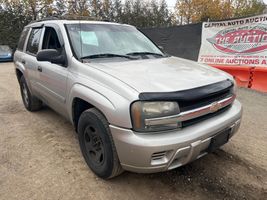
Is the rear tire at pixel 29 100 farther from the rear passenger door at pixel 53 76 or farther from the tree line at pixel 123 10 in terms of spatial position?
the tree line at pixel 123 10

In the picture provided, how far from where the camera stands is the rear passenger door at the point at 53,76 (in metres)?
3.42

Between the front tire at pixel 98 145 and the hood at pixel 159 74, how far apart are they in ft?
1.62

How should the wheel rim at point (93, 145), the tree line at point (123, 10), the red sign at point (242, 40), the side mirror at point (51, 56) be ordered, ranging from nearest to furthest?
1. the wheel rim at point (93, 145)
2. the side mirror at point (51, 56)
3. the red sign at point (242, 40)
4. the tree line at point (123, 10)

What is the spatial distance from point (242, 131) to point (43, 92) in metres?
3.33

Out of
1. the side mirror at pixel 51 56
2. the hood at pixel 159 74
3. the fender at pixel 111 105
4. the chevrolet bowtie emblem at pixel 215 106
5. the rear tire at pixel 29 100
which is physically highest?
the side mirror at pixel 51 56

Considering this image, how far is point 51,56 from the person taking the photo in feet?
10.7

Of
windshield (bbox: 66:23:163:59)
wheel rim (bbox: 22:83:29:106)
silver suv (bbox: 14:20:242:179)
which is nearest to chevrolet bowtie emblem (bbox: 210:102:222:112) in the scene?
silver suv (bbox: 14:20:242:179)

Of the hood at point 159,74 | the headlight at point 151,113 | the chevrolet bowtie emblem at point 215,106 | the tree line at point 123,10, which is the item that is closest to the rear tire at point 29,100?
the hood at point 159,74

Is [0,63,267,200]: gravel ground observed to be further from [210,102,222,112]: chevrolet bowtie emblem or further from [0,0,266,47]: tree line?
[0,0,266,47]: tree line

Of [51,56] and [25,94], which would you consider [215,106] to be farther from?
[25,94]

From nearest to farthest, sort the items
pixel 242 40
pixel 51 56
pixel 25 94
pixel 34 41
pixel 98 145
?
pixel 98 145
pixel 51 56
pixel 34 41
pixel 25 94
pixel 242 40

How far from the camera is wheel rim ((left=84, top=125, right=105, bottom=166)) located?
9.43 feet

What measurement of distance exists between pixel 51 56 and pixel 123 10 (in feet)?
103

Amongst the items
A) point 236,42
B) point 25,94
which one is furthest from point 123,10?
point 25,94
